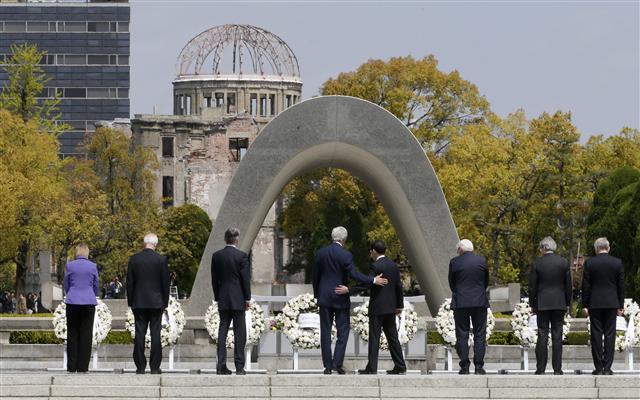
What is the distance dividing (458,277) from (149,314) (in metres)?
3.98

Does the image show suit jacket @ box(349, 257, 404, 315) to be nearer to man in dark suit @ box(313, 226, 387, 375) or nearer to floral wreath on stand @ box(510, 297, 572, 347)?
man in dark suit @ box(313, 226, 387, 375)

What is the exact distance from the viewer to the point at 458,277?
23812 millimetres

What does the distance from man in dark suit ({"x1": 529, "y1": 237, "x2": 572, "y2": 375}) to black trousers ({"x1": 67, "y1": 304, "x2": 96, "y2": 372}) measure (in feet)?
18.6

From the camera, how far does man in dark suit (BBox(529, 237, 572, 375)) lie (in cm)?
2361

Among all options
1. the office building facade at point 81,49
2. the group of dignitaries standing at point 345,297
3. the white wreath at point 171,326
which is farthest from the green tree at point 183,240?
the office building facade at point 81,49

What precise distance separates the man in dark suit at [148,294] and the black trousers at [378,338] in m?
2.61

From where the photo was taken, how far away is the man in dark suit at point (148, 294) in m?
23.1

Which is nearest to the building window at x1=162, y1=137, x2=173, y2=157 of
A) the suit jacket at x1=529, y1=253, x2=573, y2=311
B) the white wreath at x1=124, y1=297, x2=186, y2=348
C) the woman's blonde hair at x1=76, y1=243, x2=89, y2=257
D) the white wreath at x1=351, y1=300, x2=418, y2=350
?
the white wreath at x1=124, y1=297, x2=186, y2=348

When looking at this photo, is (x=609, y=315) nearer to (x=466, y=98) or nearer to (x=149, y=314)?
(x=149, y=314)

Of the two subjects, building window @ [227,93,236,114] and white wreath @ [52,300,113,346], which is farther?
building window @ [227,93,236,114]

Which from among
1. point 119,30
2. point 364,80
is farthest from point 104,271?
point 119,30

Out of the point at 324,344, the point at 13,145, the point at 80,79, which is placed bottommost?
the point at 324,344

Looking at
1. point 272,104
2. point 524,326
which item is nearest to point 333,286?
point 524,326

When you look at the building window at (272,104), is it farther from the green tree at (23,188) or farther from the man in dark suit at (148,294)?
the man in dark suit at (148,294)
